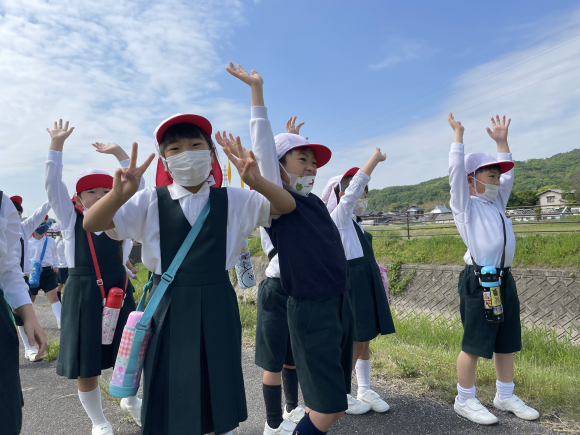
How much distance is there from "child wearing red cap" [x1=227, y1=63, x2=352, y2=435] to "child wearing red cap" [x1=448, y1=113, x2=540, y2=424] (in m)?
1.41

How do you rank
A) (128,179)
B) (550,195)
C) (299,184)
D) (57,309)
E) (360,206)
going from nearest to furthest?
(128,179), (299,184), (360,206), (57,309), (550,195)

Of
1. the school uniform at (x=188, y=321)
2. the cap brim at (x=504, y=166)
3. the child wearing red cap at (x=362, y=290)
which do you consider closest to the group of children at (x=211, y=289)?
the school uniform at (x=188, y=321)

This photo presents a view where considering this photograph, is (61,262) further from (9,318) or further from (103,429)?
(9,318)

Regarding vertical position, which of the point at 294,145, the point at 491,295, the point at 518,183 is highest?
the point at 518,183

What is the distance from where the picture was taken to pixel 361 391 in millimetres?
3502

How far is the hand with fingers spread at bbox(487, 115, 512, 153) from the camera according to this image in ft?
12.7

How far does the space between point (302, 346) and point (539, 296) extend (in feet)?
24.3

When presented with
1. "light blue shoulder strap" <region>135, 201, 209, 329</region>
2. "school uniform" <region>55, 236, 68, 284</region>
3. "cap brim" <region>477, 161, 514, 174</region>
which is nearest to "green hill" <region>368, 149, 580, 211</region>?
"school uniform" <region>55, 236, 68, 284</region>

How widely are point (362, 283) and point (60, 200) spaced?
2.57m

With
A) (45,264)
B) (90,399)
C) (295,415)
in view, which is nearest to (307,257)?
(295,415)

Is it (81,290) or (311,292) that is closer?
(311,292)

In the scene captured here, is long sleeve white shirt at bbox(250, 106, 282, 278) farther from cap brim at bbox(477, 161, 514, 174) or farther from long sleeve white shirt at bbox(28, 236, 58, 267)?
long sleeve white shirt at bbox(28, 236, 58, 267)

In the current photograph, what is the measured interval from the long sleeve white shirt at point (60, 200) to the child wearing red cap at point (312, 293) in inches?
44.7

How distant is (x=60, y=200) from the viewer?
3.11 metres
